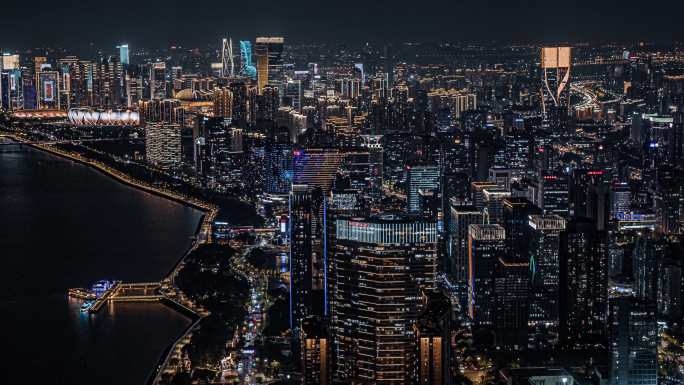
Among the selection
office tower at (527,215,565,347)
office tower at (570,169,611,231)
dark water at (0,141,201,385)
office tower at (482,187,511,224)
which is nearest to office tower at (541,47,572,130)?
office tower at (570,169,611,231)

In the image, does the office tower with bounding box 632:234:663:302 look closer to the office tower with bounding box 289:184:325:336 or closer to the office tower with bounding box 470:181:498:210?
the office tower with bounding box 470:181:498:210

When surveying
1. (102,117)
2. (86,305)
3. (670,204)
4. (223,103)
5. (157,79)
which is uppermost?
(157,79)

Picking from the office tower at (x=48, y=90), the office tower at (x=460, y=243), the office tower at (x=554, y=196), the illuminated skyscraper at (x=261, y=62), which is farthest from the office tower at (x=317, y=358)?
the office tower at (x=48, y=90)

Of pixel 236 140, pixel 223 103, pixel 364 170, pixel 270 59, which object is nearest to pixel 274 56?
pixel 270 59

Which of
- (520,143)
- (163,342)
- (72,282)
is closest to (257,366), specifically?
(163,342)

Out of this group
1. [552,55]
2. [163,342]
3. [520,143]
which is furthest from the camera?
[552,55]

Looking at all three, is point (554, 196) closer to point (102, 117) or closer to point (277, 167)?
point (277, 167)

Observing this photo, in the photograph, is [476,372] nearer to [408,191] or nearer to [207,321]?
[207,321]
